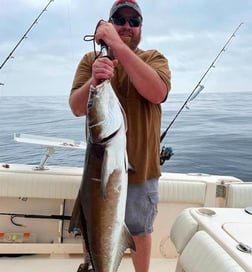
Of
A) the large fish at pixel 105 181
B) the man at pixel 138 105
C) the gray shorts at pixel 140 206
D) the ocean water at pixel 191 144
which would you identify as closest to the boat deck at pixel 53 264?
the man at pixel 138 105

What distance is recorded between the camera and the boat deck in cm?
291

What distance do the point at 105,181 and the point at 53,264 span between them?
5.77 ft

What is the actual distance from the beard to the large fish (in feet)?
2.03

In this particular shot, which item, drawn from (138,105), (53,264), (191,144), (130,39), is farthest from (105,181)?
(191,144)

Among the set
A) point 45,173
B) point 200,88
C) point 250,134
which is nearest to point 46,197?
point 45,173

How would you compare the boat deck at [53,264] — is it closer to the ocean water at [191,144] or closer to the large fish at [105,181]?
the large fish at [105,181]

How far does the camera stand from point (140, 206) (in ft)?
7.06

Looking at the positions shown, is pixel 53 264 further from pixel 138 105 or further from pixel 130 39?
pixel 130 39

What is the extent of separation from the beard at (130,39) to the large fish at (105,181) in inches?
24.4

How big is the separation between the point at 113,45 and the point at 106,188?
589 mm

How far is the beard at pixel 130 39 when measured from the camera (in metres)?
1.96

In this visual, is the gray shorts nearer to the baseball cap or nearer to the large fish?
the large fish

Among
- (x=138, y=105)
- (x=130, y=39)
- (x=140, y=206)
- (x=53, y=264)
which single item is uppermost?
(x=130, y=39)

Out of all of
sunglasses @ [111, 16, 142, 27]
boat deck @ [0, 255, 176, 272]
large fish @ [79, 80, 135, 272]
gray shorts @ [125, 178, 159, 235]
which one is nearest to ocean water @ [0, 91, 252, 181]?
boat deck @ [0, 255, 176, 272]
